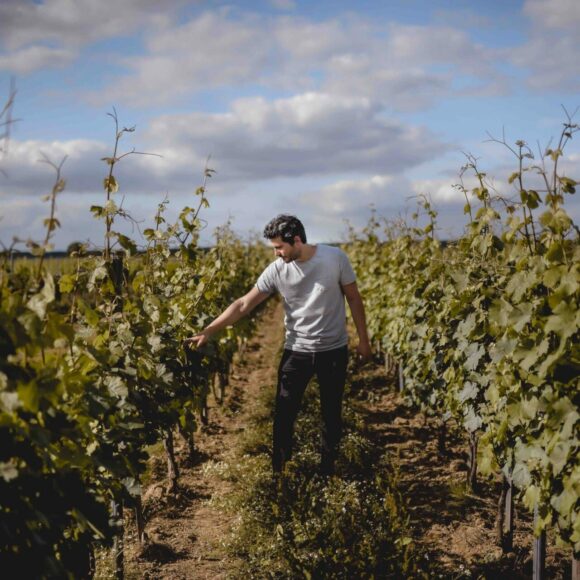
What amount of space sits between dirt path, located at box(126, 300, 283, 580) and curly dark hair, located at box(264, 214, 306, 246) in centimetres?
204

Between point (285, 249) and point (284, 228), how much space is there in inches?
5.5

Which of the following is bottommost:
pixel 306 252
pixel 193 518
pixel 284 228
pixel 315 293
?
pixel 193 518

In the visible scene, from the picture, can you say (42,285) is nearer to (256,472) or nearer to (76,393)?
(76,393)

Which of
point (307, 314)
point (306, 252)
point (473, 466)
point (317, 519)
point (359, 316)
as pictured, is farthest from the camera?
point (473, 466)

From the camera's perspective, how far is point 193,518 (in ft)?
15.4

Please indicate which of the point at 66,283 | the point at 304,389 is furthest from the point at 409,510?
the point at 66,283

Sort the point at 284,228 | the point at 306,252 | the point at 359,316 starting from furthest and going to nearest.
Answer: the point at 359,316 → the point at 306,252 → the point at 284,228

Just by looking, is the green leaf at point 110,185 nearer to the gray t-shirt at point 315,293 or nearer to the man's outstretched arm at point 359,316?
the gray t-shirt at point 315,293

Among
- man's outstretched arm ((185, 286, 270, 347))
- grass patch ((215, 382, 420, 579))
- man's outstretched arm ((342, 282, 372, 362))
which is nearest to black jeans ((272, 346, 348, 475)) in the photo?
man's outstretched arm ((342, 282, 372, 362))

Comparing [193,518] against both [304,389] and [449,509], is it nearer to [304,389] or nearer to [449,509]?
[304,389]

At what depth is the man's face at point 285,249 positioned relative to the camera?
413cm

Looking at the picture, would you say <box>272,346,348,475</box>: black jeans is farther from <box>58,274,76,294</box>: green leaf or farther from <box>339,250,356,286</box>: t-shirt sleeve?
<box>58,274,76,294</box>: green leaf

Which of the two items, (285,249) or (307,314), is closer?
(285,249)

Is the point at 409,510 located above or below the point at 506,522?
below
